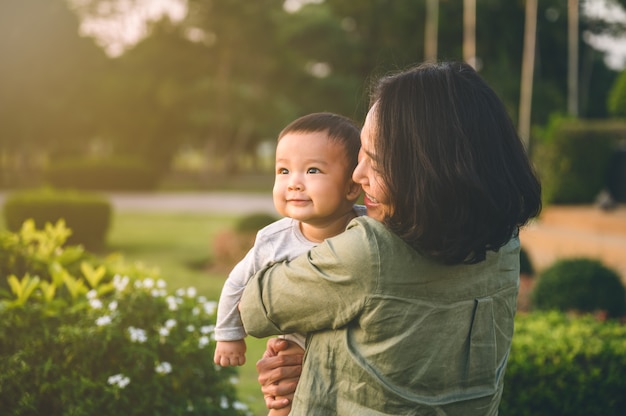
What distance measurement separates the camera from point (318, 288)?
1.53 meters

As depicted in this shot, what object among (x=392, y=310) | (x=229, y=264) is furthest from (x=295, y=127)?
(x=229, y=264)

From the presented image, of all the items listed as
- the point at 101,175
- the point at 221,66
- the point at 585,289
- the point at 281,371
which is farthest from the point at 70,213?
the point at 221,66

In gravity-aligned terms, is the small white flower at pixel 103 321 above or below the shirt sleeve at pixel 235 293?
below

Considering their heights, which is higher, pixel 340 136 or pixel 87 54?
pixel 87 54

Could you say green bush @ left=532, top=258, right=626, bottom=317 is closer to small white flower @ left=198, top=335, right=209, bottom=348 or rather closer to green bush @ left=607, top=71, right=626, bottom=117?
small white flower @ left=198, top=335, right=209, bottom=348

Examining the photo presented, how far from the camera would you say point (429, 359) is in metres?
1.53

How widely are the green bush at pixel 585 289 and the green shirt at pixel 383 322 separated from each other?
602 centimetres

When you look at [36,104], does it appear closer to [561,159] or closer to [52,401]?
[561,159]

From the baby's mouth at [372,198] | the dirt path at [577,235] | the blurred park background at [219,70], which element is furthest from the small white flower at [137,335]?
the blurred park background at [219,70]

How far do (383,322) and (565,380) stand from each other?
313cm

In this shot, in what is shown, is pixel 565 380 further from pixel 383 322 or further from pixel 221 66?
pixel 221 66

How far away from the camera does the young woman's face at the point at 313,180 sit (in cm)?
182

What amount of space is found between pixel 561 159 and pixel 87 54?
30.2m

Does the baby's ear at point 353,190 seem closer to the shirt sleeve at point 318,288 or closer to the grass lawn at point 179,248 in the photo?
the shirt sleeve at point 318,288
